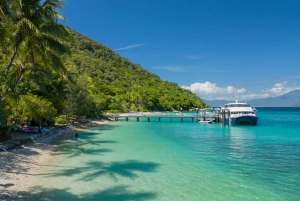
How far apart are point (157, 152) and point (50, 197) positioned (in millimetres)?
10008

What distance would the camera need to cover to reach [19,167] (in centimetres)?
1154

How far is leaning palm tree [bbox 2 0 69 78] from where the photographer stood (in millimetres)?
12844

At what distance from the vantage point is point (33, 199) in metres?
8.08

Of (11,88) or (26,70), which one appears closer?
(11,88)

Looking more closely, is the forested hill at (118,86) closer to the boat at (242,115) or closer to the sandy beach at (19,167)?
the boat at (242,115)

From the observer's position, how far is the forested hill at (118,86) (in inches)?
3167

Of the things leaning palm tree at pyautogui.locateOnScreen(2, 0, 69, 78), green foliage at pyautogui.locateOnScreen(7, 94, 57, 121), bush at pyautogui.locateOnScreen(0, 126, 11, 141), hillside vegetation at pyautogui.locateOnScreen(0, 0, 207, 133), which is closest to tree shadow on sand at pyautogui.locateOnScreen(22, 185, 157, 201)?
hillside vegetation at pyautogui.locateOnScreen(0, 0, 207, 133)

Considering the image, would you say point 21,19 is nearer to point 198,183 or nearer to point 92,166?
point 92,166

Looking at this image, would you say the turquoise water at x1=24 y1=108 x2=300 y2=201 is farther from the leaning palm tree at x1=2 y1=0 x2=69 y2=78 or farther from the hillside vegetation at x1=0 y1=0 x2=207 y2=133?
the leaning palm tree at x1=2 y1=0 x2=69 y2=78

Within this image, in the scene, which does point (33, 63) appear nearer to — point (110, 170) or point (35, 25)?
point (35, 25)

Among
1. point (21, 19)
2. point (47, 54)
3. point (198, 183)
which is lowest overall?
point (198, 183)

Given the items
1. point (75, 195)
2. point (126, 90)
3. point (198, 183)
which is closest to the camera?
point (75, 195)

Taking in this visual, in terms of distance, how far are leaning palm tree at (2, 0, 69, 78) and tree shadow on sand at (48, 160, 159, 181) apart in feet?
22.5

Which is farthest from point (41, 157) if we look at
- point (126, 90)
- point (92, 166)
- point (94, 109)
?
point (126, 90)
